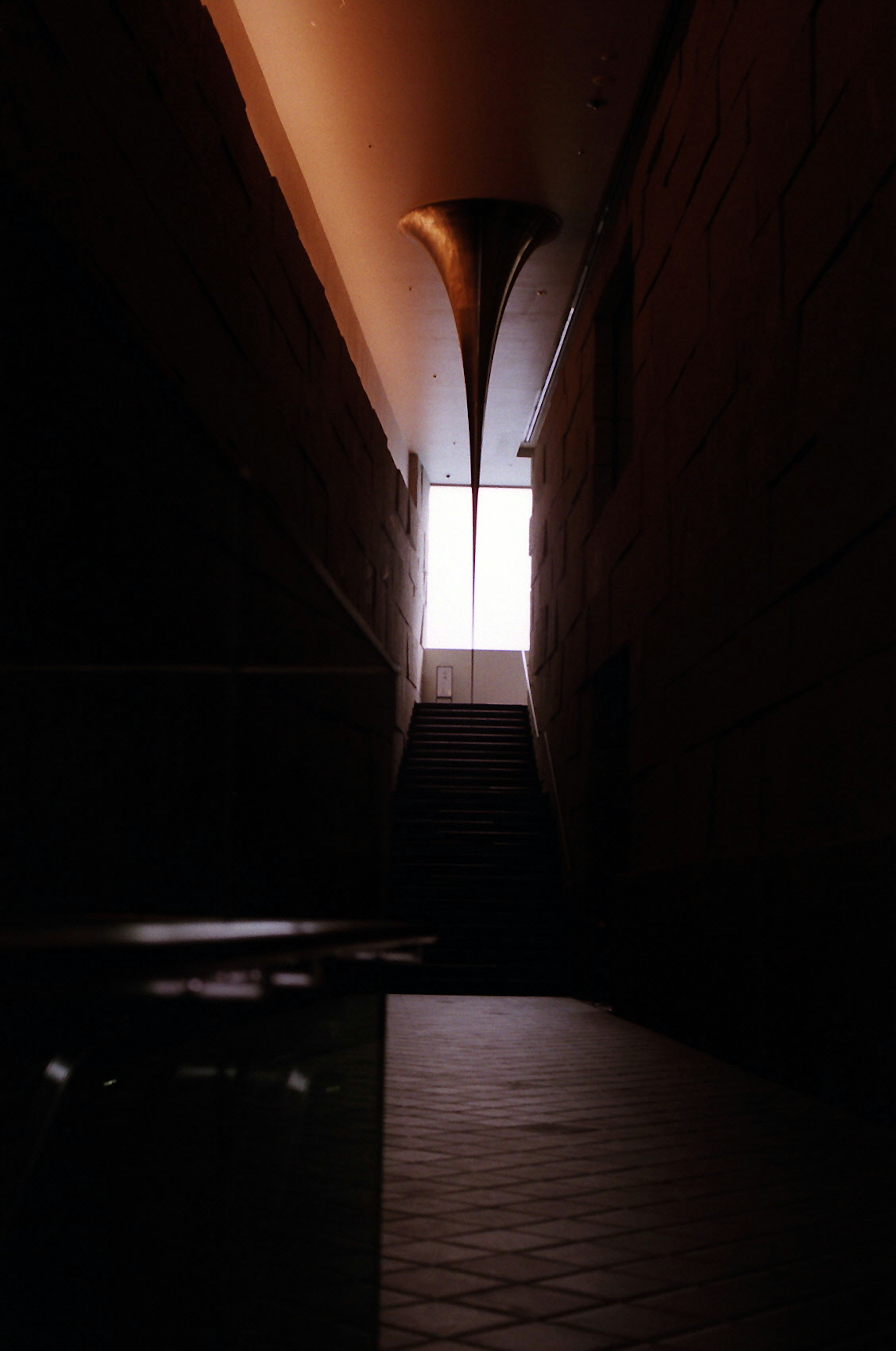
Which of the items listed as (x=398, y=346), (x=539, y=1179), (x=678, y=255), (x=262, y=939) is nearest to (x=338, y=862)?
(x=539, y=1179)

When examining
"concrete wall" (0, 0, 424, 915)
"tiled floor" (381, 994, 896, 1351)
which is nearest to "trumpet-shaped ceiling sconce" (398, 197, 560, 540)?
"concrete wall" (0, 0, 424, 915)

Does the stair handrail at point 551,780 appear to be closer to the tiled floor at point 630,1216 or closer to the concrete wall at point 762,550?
the concrete wall at point 762,550

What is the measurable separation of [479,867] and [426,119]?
692 centimetres

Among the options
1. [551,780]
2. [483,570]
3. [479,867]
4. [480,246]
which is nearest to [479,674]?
[483,570]

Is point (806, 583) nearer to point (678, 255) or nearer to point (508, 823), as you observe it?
point (678, 255)

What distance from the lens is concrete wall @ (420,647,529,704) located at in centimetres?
1850

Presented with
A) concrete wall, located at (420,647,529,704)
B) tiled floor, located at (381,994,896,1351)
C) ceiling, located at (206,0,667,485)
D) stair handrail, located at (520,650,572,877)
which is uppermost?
ceiling, located at (206,0,667,485)

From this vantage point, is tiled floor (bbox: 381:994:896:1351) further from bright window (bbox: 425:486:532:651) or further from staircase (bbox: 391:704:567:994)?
bright window (bbox: 425:486:532:651)

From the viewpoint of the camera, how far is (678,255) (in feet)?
24.3

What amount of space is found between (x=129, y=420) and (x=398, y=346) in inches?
348

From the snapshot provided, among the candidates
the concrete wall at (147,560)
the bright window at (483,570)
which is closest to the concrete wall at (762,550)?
the concrete wall at (147,560)

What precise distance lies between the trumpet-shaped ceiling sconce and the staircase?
5073mm

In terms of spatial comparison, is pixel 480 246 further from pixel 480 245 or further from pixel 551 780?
pixel 551 780

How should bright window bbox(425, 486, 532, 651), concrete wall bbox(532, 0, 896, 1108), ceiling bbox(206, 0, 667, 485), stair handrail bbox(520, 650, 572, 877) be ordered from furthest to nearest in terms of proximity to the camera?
bright window bbox(425, 486, 532, 651) → stair handrail bbox(520, 650, 572, 877) → ceiling bbox(206, 0, 667, 485) → concrete wall bbox(532, 0, 896, 1108)
